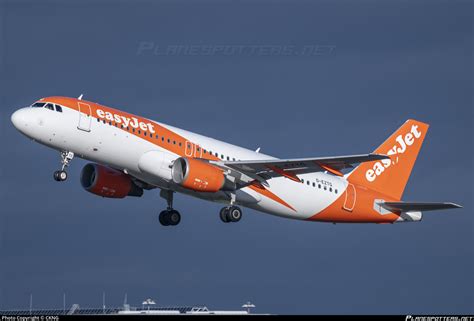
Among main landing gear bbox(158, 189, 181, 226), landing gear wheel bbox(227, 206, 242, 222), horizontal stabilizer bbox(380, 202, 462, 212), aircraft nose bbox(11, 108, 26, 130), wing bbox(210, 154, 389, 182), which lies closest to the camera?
aircraft nose bbox(11, 108, 26, 130)

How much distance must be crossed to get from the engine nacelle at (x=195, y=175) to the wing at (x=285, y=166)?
1261 mm

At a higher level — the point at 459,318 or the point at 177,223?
the point at 177,223

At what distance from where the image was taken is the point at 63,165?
4888 centimetres

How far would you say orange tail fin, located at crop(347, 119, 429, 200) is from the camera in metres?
58.8

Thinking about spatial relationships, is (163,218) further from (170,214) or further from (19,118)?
(19,118)

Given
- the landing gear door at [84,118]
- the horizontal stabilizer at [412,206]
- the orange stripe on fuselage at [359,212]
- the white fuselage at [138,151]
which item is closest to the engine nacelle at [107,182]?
the white fuselage at [138,151]

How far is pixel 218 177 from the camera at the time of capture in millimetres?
50656

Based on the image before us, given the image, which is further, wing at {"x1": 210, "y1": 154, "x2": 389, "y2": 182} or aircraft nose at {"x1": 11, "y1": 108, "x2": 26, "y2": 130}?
wing at {"x1": 210, "y1": 154, "x2": 389, "y2": 182}

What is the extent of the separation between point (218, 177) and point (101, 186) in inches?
285

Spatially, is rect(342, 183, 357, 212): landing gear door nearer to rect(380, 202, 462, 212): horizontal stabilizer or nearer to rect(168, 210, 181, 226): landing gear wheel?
rect(380, 202, 462, 212): horizontal stabilizer

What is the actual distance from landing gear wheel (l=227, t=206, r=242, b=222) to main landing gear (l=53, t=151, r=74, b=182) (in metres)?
8.60

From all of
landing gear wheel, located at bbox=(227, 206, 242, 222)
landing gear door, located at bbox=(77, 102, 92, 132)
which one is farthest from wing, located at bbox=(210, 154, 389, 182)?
landing gear door, located at bbox=(77, 102, 92, 132)

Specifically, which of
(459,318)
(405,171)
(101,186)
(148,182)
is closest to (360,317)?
(459,318)

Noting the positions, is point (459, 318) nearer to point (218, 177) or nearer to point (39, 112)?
point (218, 177)
